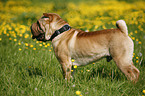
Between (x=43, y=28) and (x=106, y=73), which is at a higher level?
(x=43, y=28)

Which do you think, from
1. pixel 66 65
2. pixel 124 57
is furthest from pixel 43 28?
pixel 124 57

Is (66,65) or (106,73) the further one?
(106,73)

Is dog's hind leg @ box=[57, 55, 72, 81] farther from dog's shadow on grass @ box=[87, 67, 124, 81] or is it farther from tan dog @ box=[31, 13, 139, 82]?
dog's shadow on grass @ box=[87, 67, 124, 81]

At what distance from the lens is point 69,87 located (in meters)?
2.82

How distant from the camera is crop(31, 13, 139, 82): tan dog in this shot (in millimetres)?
2807

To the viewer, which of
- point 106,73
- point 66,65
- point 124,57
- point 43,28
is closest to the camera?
point 124,57

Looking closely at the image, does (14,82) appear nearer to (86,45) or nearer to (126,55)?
(86,45)

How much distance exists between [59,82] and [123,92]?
108cm

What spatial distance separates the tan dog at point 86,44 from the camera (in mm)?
2807

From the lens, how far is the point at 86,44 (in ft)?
9.84

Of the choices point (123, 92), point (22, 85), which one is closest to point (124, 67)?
point (123, 92)

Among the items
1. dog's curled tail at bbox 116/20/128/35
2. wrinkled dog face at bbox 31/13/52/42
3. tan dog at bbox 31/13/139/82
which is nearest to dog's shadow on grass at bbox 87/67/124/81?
tan dog at bbox 31/13/139/82

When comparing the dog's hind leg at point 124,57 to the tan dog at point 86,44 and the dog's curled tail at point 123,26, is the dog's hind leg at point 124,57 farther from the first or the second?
the dog's curled tail at point 123,26

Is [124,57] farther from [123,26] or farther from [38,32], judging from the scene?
[38,32]
